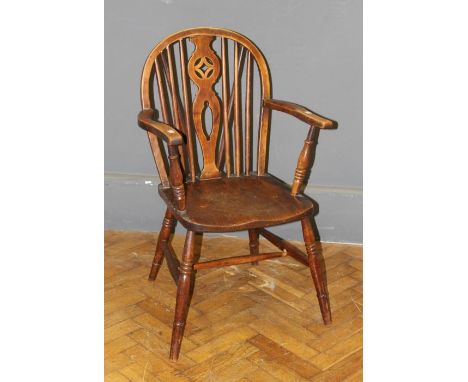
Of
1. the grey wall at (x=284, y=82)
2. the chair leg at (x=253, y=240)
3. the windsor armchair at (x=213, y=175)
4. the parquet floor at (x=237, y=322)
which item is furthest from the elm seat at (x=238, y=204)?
the grey wall at (x=284, y=82)

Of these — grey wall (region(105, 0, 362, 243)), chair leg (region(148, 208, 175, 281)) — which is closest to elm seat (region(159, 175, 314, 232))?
chair leg (region(148, 208, 175, 281))

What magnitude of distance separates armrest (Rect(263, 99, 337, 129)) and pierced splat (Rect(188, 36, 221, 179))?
19 cm

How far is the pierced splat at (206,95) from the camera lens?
219 cm

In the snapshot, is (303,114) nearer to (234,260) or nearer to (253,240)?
(234,260)

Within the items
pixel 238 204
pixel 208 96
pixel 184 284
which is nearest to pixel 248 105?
pixel 208 96

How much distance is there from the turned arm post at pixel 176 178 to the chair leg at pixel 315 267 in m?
0.41

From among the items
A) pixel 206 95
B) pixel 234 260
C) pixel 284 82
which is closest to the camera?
pixel 234 260

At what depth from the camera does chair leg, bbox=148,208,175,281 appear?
2.24 m

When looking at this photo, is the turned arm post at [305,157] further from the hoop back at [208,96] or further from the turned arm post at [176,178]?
the turned arm post at [176,178]

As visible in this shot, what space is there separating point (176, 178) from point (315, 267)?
0.57m

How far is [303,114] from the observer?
6.56 feet

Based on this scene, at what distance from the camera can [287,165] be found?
2.76 metres

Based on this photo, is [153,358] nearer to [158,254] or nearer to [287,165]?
[158,254]
